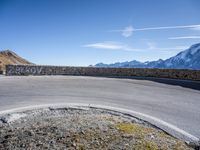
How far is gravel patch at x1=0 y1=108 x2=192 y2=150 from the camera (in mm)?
6922

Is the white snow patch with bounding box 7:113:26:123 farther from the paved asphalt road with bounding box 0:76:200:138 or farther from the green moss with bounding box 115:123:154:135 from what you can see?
the green moss with bounding box 115:123:154:135

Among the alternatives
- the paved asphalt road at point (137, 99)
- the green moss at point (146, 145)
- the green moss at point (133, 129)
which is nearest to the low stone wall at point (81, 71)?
the paved asphalt road at point (137, 99)

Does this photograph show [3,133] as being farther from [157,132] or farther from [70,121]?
[157,132]

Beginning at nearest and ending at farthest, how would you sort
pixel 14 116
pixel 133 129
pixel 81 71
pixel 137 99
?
1. pixel 133 129
2. pixel 14 116
3. pixel 137 99
4. pixel 81 71

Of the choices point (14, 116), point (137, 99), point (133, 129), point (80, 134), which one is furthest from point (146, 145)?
point (137, 99)

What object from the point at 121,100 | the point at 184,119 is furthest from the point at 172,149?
the point at 121,100

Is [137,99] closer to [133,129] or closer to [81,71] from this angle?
[133,129]

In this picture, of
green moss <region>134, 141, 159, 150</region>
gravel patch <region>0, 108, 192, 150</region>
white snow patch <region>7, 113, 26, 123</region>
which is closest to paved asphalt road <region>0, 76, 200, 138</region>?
white snow patch <region>7, 113, 26, 123</region>

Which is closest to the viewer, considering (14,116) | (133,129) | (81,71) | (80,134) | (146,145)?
(146,145)

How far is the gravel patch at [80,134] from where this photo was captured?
692cm

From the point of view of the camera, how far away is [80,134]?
288 inches

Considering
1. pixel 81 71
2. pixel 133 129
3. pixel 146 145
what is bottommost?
pixel 146 145

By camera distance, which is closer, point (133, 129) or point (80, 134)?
point (80, 134)

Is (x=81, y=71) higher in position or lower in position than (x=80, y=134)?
higher
